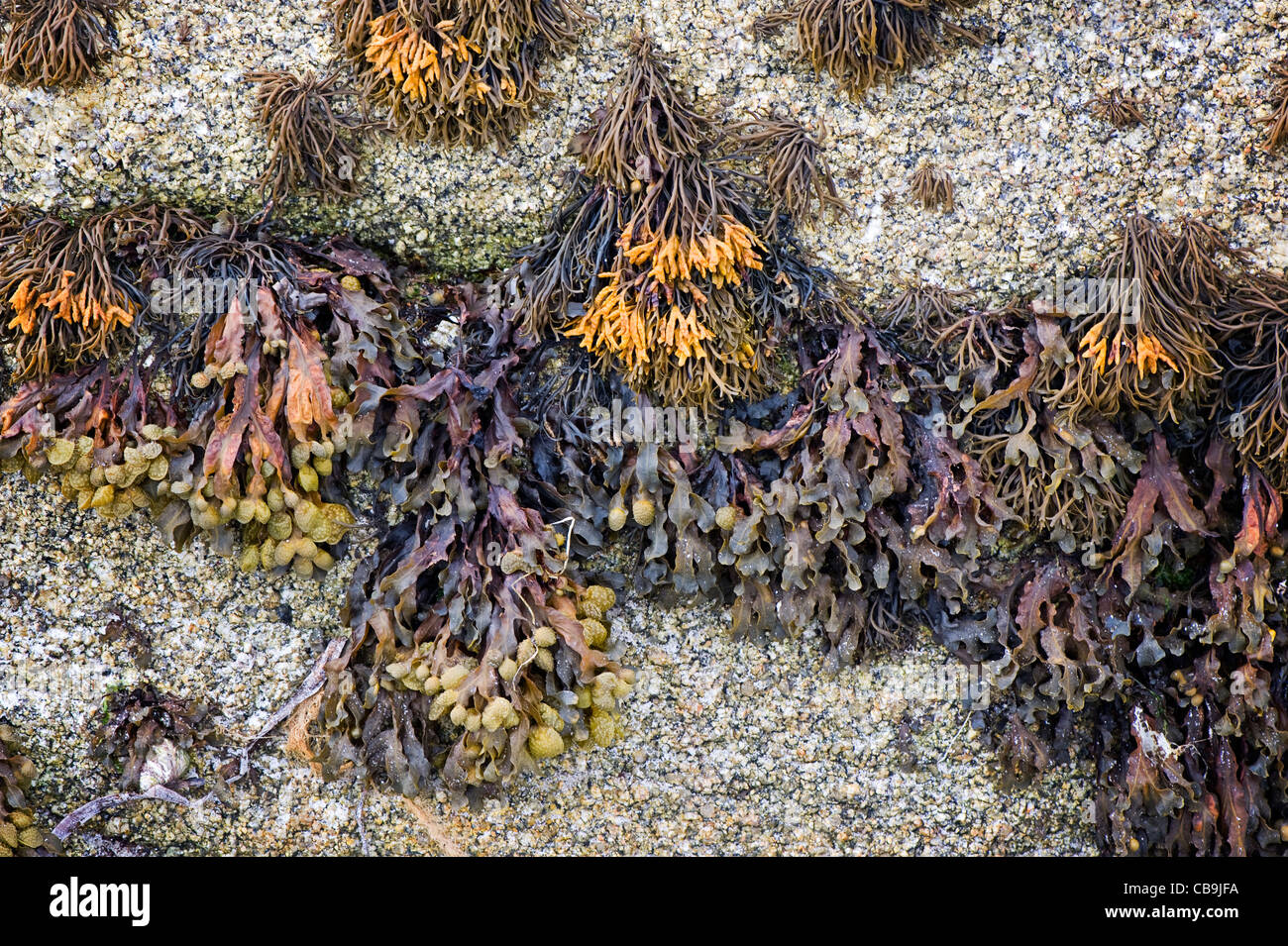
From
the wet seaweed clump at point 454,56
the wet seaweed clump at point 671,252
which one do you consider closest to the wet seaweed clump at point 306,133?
the wet seaweed clump at point 454,56

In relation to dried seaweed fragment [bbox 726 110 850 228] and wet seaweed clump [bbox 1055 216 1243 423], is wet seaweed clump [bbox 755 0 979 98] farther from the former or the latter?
wet seaweed clump [bbox 1055 216 1243 423]

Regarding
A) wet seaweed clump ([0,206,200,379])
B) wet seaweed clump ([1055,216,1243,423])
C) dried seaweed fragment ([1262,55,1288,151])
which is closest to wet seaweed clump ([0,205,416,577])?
wet seaweed clump ([0,206,200,379])

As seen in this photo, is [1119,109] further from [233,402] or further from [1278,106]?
[233,402]

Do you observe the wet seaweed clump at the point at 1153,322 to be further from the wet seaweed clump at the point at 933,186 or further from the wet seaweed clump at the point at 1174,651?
the wet seaweed clump at the point at 933,186

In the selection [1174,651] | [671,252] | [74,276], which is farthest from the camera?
[1174,651]

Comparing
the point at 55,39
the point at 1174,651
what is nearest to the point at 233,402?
the point at 55,39
